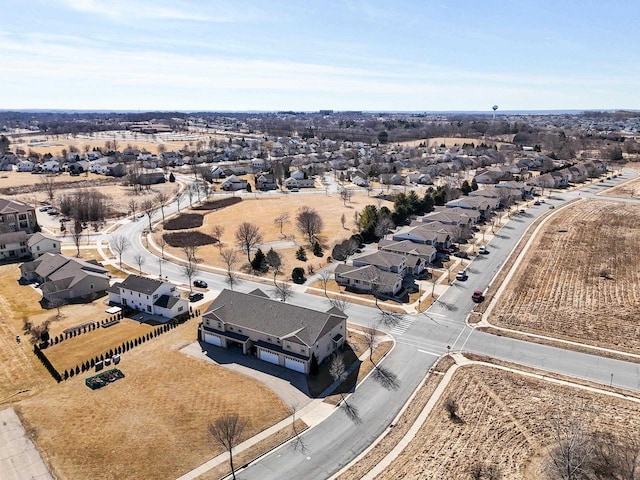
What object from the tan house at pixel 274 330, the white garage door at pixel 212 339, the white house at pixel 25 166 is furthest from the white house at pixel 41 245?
the white house at pixel 25 166

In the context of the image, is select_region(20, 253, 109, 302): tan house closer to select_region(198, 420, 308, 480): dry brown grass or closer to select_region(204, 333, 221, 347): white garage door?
select_region(204, 333, 221, 347): white garage door

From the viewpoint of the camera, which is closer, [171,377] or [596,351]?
[171,377]

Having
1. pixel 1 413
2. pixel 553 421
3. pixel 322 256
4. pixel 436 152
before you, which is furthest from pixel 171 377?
pixel 436 152

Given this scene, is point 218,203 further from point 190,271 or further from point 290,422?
point 290,422

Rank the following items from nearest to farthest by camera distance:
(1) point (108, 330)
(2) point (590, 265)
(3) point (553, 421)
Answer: (3) point (553, 421)
(1) point (108, 330)
(2) point (590, 265)

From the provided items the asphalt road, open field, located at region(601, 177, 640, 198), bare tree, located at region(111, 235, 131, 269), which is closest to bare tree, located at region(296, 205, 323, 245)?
the asphalt road

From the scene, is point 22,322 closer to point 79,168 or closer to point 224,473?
point 224,473
